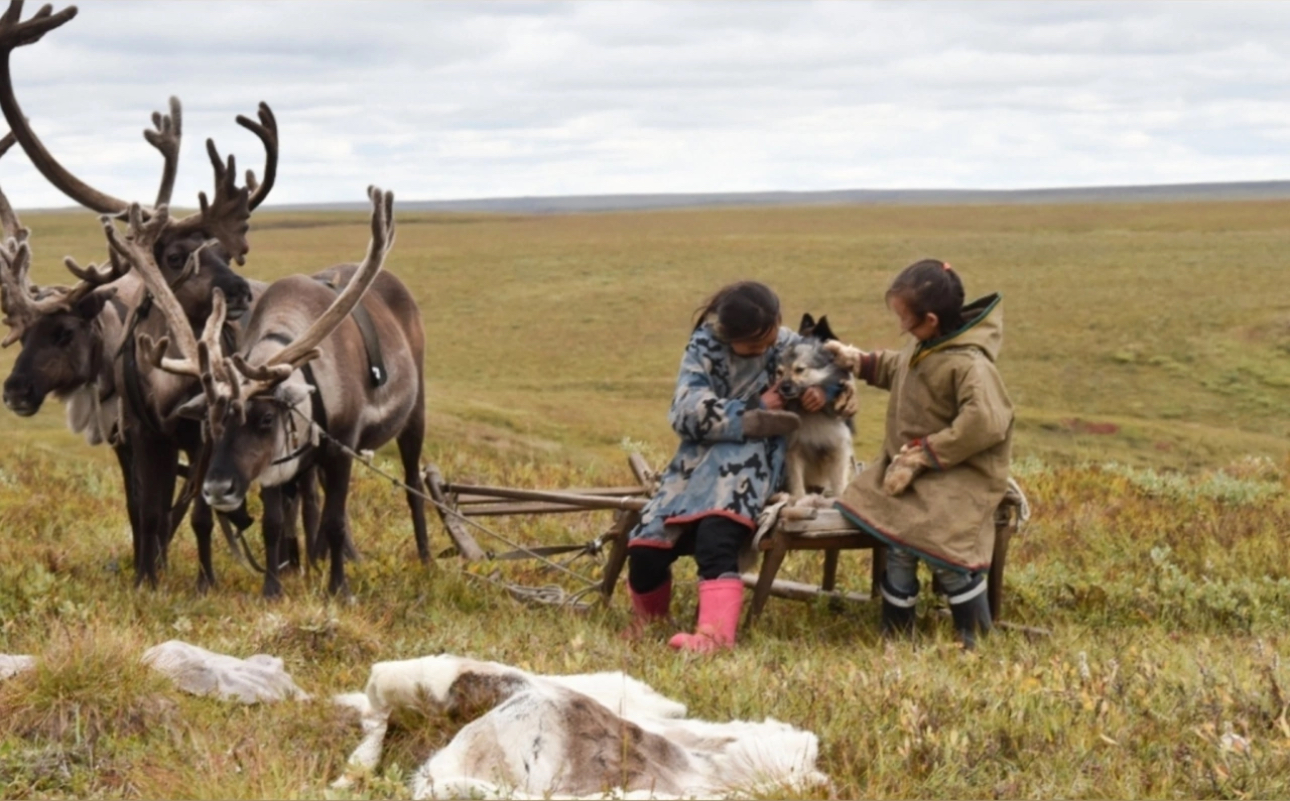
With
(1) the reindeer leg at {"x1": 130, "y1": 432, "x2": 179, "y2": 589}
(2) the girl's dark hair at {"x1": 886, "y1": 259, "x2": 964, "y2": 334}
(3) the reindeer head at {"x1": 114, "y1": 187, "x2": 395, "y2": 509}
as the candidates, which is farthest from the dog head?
(1) the reindeer leg at {"x1": 130, "y1": 432, "x2": 179, "y2": 589}

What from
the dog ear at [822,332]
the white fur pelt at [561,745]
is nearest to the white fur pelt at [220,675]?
the white fur pelt at [561,745]

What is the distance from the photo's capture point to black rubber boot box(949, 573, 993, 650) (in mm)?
7484

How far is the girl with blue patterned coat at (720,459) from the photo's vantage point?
7.65 m

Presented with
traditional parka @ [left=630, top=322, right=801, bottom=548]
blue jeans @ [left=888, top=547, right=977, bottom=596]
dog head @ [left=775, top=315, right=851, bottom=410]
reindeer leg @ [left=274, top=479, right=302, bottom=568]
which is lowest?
reindeer leg @ [left=274, top=479, right=302, bottom=568]

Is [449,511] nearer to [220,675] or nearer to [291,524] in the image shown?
[291,524]

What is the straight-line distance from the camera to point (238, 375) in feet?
27.9

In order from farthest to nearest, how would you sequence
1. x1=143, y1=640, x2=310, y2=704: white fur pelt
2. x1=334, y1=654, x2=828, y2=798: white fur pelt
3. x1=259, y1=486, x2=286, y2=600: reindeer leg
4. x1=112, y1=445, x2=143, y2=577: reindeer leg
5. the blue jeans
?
1. x1=112, y1=445, x2=143, y2=577: reindeer leg
2. x1=259, y1=486, x2=286, y2=600: reindeer leg
3. the blue jeans
4. x1=143, y1=640, x2=310, y2=704: white fur pelt
5. x1=334, y1=654, x2=828, y2=798: white fur pelt

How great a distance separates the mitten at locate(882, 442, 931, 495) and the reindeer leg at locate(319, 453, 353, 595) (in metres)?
3.33

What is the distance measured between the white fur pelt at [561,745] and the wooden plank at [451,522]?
3.84 meters

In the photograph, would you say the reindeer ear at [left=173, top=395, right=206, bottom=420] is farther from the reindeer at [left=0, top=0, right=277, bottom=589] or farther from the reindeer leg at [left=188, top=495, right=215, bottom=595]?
the reindeer leg at [left=188, top=495, right=215, bottom=595]

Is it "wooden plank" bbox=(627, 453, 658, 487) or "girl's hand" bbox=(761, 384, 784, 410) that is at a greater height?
"girl's hand" bbox=(761, 384, 784, 410)

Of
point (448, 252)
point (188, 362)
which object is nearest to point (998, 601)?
point (188, 362)

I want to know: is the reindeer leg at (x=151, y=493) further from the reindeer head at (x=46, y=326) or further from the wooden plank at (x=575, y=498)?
the wooden plank at (x=575, y=498)

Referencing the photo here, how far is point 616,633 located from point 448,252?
245ft
